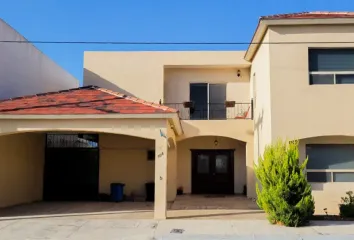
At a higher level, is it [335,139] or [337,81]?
[337,81]

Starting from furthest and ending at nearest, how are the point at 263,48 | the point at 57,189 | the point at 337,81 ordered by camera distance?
1. the point at 57,189
2. the point at 263,48
3. the point at 337,81

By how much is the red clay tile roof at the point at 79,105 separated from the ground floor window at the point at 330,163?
206 inches

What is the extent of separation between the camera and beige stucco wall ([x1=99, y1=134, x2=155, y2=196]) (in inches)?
711

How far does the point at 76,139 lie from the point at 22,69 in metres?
3.82

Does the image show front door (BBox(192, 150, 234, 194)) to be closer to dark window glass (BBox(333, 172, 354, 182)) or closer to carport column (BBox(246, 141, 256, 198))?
carport column (BBox(246, 141, 256, 198))

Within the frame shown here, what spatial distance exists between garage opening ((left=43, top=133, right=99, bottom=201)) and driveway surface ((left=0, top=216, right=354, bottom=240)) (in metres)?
5.86

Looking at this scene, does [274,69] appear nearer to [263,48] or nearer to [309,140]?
[263,48]

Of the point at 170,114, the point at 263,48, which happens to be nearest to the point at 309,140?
the point at 263,48

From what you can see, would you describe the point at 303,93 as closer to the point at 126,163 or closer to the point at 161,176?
the point at 161,176

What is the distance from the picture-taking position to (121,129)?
12.3 meters

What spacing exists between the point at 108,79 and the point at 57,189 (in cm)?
559

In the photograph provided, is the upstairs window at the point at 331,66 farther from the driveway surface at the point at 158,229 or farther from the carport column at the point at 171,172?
the carport column at the point at 171,172

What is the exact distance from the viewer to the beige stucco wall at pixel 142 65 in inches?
749

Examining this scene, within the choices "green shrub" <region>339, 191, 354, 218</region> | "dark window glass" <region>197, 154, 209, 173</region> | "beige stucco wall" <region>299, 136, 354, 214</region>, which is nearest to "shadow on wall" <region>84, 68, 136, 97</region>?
"dark window glass" <region>197, 154, 209, 173</region>
